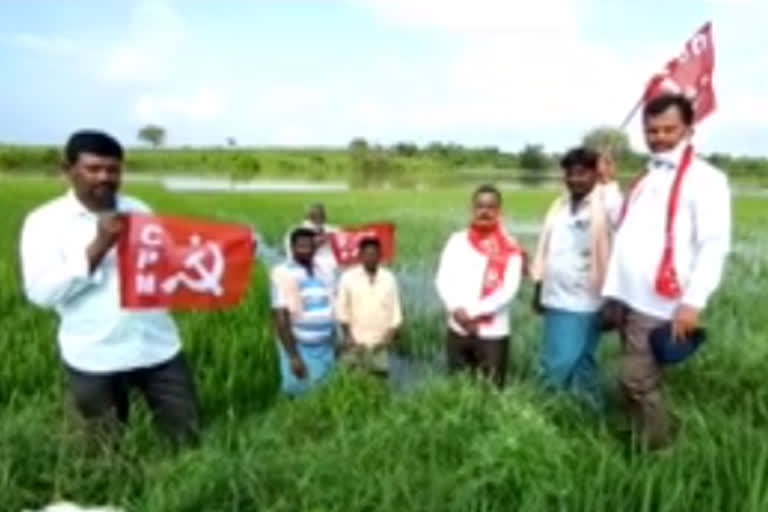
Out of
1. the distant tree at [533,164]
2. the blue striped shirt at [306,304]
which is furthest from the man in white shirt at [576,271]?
the distant tree at [533,164]

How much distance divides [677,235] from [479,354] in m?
1.88

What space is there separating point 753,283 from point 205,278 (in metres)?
8.30

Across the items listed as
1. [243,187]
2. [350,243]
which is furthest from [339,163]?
[350,243]

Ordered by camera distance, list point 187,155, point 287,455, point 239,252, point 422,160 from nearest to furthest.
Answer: point 287,455
point 239,252
point 422,160
point 187,155

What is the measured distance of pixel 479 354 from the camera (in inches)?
253

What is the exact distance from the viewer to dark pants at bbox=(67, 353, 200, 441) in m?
4.63

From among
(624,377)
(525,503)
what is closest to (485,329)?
(624,377)

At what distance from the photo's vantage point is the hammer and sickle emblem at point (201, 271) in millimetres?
4867

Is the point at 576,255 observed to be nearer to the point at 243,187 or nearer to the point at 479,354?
the point at 479,354

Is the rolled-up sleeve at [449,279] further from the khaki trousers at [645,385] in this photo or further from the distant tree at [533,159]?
the distant tree at [533,159]

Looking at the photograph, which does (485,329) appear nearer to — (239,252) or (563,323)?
(563,323)

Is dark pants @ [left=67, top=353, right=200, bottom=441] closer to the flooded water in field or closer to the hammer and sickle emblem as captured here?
the hammer and sickle emblem

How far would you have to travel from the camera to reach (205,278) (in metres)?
4.95

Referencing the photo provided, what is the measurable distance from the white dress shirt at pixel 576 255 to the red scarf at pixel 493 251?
333 millimetres
